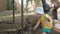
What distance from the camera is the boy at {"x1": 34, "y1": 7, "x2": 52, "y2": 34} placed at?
4.79m

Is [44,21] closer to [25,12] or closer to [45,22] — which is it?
[45,22]

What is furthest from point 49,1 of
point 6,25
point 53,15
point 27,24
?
point 6,25

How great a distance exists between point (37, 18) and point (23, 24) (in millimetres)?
326

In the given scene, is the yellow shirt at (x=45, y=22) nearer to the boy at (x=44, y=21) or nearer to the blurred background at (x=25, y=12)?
the boy at (x=44, y=21)

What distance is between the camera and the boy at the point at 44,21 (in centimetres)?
479

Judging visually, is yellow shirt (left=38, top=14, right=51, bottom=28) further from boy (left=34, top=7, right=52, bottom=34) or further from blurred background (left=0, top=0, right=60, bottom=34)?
blurred background (left=0, top=0, right=60, bottom=34)

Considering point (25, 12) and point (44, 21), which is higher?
point (25, 12)

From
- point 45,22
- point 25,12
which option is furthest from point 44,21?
point 25,12

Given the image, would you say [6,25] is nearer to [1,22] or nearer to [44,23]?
[1,22]

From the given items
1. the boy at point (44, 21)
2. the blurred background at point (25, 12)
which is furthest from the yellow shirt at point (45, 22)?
the blurred background at point (25, 12)

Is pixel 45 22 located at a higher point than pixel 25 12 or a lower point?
lower

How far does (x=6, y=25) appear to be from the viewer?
473 cm

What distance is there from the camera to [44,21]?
4.80 metres

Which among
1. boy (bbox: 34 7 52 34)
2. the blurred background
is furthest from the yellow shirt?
the blurred background
